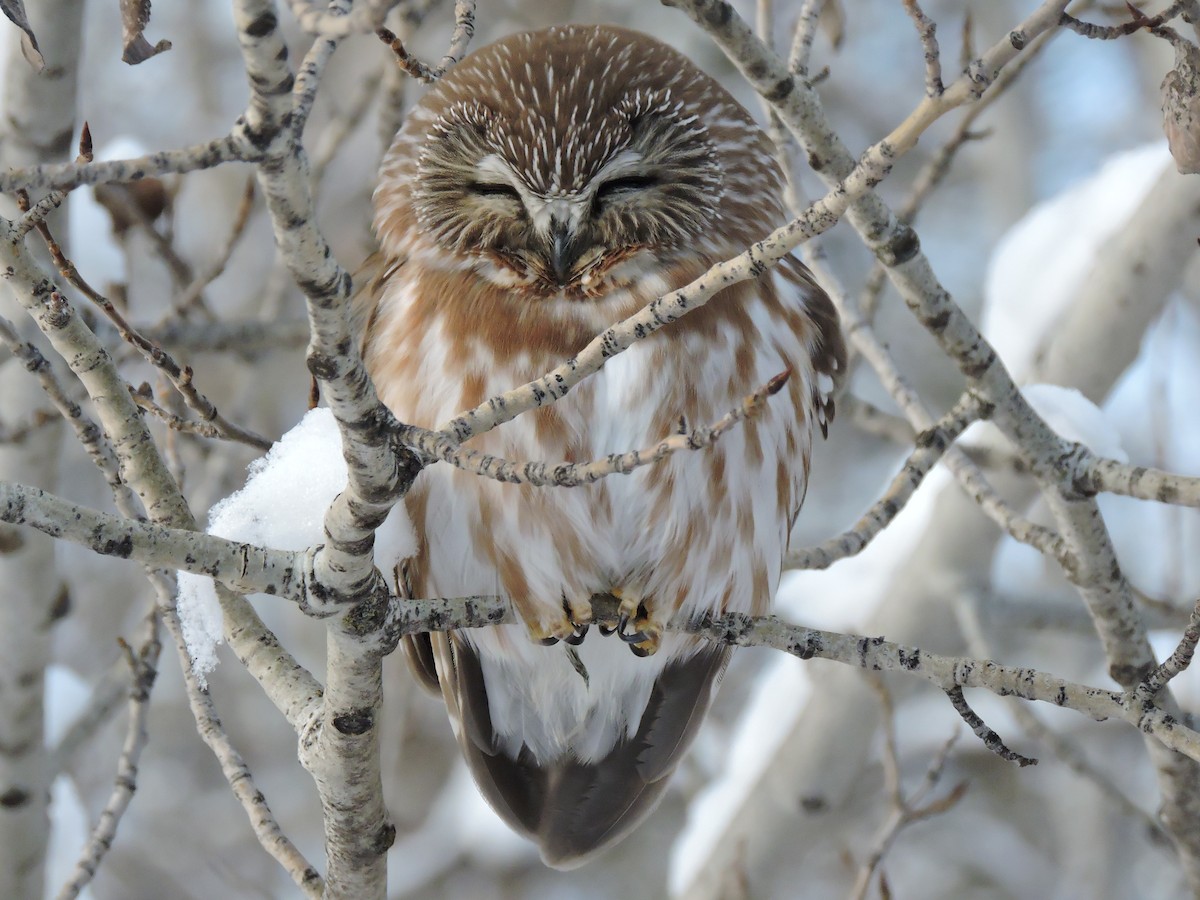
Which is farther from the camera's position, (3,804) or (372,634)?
(3,804)

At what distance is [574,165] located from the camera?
2.58 meters

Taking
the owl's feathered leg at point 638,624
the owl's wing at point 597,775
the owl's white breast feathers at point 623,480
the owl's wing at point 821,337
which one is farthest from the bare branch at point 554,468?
the owl's wing at point 597,775

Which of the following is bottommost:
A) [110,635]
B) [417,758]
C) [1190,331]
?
[417,758]

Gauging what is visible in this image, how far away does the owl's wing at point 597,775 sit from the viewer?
3.24 meters

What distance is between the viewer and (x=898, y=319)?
935cm

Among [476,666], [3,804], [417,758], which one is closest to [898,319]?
[417,758]

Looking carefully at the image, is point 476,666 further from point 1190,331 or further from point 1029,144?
point 1029,144

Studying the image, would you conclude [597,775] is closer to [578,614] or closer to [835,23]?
[578,614]

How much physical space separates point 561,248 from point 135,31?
51.6 inches

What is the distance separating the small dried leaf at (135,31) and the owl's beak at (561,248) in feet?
4.11

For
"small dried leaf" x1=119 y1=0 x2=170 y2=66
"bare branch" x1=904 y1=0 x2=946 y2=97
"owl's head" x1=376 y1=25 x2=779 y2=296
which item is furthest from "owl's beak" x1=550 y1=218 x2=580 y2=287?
"small dried leaf" x1=119 y1=0 x2=170 y2=66

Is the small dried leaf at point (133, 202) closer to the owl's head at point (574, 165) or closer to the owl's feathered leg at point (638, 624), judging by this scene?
the owl's head at point (574, 165)

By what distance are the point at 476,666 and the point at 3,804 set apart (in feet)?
4.07

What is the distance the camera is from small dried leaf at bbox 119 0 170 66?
128 centimetres
